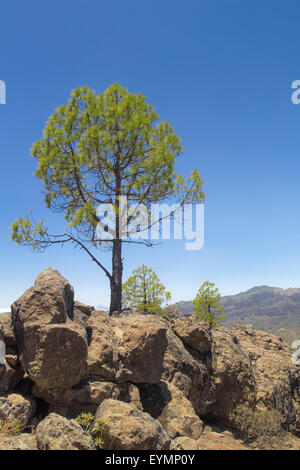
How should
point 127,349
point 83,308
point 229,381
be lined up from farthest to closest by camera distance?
point 229,381 < point 83,308 < point 127,349

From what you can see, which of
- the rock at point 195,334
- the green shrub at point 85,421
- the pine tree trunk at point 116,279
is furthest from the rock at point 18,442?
the pine tree trunk at point 116,279

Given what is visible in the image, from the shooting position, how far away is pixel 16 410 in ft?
21.8

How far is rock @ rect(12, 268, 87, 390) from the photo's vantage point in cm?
700

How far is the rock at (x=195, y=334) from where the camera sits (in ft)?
41.7

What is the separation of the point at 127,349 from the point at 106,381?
42.4 inches

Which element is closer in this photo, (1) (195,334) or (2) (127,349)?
(2) (127,349)

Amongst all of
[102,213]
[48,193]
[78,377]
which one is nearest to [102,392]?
[78,377]

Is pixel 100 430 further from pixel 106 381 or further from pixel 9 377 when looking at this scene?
pixel 9 377

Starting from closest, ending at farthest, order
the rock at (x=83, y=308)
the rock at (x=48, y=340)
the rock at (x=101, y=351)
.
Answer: the rock at (x=48, y=340), the rock at (x=101, y=351), the rock at (x=83, y=308)

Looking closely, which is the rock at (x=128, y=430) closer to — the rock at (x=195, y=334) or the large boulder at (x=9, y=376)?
the large boulder at (x=9, y=376)

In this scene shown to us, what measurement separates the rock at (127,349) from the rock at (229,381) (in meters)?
4.61

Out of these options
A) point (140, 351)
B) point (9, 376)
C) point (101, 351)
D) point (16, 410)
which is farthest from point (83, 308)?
point (16, 410)

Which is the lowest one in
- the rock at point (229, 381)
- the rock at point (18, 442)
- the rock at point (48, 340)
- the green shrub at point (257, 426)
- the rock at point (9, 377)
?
the green shrub at point (257, 426)

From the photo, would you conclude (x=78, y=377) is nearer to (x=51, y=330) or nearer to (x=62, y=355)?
(x=62, y=355)
